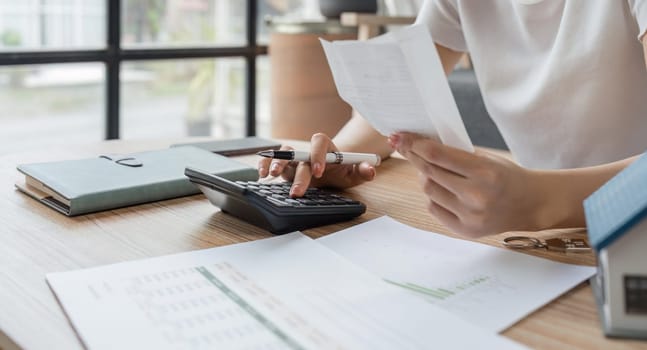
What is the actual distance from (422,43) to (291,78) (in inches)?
102

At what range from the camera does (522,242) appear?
0.83 m

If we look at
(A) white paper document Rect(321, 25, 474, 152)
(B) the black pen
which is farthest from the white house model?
(B) the black pen

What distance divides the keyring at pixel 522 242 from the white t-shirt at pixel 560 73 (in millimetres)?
365

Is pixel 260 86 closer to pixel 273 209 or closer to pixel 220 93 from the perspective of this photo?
pixel 220 93

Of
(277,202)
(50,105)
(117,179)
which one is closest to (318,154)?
(277,202)

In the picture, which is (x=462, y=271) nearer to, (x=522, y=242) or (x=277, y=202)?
(x=522, y=242)

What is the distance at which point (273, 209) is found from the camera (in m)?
0.84

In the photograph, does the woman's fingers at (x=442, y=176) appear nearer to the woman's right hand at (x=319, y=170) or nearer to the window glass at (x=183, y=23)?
the woman's right hand at (x=319, y=170)

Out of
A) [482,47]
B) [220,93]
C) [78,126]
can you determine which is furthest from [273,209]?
[220,93]

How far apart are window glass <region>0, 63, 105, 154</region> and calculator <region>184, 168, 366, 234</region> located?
2.17 m

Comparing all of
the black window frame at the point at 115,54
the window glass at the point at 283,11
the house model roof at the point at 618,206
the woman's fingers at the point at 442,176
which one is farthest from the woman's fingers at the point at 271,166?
the window glass at the point at 283,11

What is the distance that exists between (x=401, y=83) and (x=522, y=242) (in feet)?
0.79

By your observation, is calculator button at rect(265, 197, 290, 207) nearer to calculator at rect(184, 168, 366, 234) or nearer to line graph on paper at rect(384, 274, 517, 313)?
calculator at rect(184, 168, 366, 234)

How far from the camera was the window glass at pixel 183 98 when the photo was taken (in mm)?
3268
